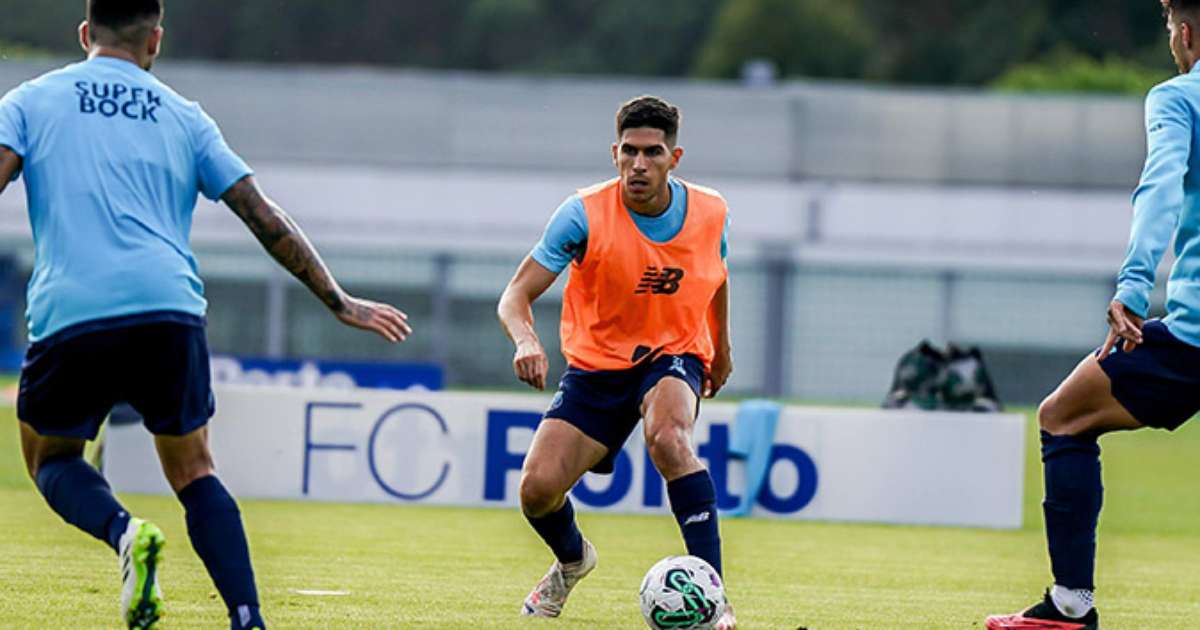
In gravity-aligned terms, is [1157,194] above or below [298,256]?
above

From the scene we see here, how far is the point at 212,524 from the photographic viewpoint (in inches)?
251

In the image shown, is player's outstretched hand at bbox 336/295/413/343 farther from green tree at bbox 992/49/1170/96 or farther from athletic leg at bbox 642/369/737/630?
green tree at bbox 992/49/1170/96

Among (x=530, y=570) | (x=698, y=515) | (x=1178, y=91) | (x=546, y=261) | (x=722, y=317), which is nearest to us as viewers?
(x=1178, y=91)

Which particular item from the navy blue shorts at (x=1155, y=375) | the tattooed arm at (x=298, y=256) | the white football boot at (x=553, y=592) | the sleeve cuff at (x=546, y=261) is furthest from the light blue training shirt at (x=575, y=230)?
the navy blue shorts at (x=1155, y=375)

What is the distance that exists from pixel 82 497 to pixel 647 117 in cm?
275

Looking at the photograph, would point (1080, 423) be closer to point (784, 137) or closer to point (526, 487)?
point (526, 487)

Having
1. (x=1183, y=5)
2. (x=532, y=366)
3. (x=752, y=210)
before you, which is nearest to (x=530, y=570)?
(x=532, y=366)

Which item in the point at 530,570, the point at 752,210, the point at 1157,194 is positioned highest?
the point at 1157,194

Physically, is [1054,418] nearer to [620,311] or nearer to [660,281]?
[660,281]

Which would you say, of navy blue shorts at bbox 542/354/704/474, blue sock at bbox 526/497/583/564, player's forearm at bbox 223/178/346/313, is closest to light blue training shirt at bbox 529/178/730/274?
navy blue shorts at bbox 542/354/704/474

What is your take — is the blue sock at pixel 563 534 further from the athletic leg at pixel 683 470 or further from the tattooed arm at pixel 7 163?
the tattooed arm at pixel 7 163

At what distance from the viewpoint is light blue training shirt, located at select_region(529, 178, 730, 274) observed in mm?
8281

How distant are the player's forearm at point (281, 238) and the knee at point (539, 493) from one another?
1.77 m

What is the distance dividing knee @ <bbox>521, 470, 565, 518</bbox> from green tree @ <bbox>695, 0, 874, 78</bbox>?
220 feet
